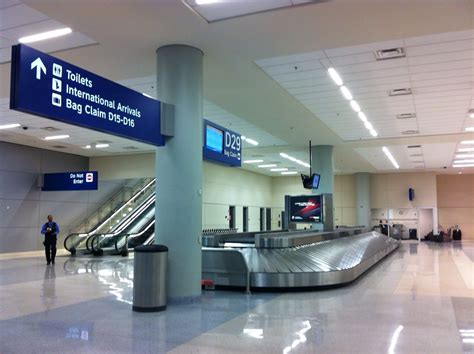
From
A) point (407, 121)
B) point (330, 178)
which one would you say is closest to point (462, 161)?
point (330, 178)

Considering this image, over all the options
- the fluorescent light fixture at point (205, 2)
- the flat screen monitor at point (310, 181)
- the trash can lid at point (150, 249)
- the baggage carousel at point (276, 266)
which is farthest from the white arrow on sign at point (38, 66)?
the flat screen monitor at point (310, 181)

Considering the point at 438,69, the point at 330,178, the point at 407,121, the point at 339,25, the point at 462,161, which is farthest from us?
the point at 462,161

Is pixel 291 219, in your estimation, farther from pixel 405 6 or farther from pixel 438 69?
pixel 405 6

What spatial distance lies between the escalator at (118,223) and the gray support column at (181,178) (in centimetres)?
1347

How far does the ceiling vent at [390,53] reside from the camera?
8461 mm

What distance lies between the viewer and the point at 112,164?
75.1 feet

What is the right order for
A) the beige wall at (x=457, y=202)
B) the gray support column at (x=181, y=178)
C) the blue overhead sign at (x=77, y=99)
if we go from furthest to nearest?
the beige wall at (x=457, y=202), the gray support column at (x=181, y=178), the blue overhead sign at (x=77, y=99)

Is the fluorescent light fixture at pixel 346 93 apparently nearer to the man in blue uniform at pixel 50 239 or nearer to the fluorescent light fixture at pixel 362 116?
the fluorescent light fixture at pixel 362 116

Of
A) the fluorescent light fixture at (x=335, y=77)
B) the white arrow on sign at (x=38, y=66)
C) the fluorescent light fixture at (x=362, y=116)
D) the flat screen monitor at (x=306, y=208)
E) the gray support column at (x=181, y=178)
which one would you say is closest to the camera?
the white arrow on sign at (x=38, y=66)

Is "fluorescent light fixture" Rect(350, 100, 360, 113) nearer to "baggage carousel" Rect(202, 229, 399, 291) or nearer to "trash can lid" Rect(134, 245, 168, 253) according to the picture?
"baggage carousel" Rect(202, 229, 399, 291)

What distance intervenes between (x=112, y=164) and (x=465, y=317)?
767 inches

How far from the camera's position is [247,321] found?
19.8ft

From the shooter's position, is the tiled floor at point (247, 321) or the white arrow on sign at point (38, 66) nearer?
the tiled floor at point (247, 321)

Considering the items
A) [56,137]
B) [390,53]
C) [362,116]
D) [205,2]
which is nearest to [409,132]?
[362,116]
